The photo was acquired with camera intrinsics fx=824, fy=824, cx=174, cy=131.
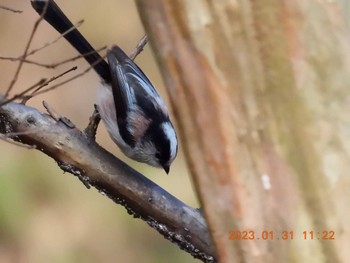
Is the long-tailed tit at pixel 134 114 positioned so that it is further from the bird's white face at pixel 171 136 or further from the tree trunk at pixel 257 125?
the tree trunk at pixel 257 125

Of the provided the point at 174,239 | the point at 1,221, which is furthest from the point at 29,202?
the point at 174,239

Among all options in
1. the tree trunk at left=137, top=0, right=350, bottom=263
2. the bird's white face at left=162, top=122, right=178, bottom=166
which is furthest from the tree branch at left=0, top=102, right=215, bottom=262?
the bird's white face at left=162, top=122, right=178, bottom=166

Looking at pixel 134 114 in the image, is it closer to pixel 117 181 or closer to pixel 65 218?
pixel 117 181

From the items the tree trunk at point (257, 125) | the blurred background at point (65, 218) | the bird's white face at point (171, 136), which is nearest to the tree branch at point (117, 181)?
the tree trunk at point (257, 125)

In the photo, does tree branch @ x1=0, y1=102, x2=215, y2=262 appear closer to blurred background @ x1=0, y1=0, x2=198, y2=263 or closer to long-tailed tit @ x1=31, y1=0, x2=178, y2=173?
long-tailed tit @ x1=31, y1=0, x2=178, y2=173

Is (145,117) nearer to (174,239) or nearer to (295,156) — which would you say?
(174,239)
